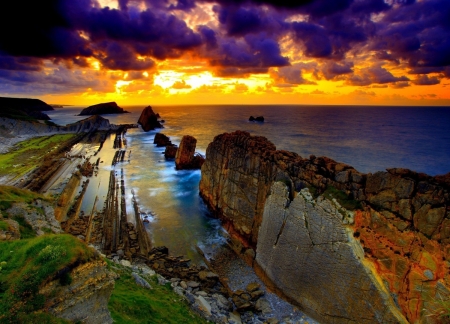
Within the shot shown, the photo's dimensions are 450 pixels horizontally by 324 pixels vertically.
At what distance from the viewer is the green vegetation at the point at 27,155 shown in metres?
62.0

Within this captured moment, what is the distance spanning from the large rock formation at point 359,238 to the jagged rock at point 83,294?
1451cm

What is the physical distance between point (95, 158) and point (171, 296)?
64972 mm

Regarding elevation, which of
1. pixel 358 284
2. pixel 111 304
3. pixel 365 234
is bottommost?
pixel 358 284

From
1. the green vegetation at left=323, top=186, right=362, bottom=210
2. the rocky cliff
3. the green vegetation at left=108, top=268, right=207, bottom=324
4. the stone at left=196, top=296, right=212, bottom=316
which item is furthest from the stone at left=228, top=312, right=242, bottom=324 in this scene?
the rocky cliff

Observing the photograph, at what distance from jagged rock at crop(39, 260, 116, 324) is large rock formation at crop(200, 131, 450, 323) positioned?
14.5 metres

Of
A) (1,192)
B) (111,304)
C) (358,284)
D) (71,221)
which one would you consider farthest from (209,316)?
(71,221)

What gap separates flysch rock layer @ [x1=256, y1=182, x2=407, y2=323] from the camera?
1759 cm

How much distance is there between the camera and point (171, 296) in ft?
63.0

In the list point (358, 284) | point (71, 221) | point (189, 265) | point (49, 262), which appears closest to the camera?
point (49, 262)

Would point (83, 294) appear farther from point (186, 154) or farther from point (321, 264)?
point (186, 154)

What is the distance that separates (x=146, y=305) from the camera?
51.9 ft

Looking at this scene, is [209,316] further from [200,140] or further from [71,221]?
[200,140]

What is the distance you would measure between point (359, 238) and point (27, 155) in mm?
88577

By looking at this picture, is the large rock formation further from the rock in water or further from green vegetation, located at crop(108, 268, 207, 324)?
the rock in water
